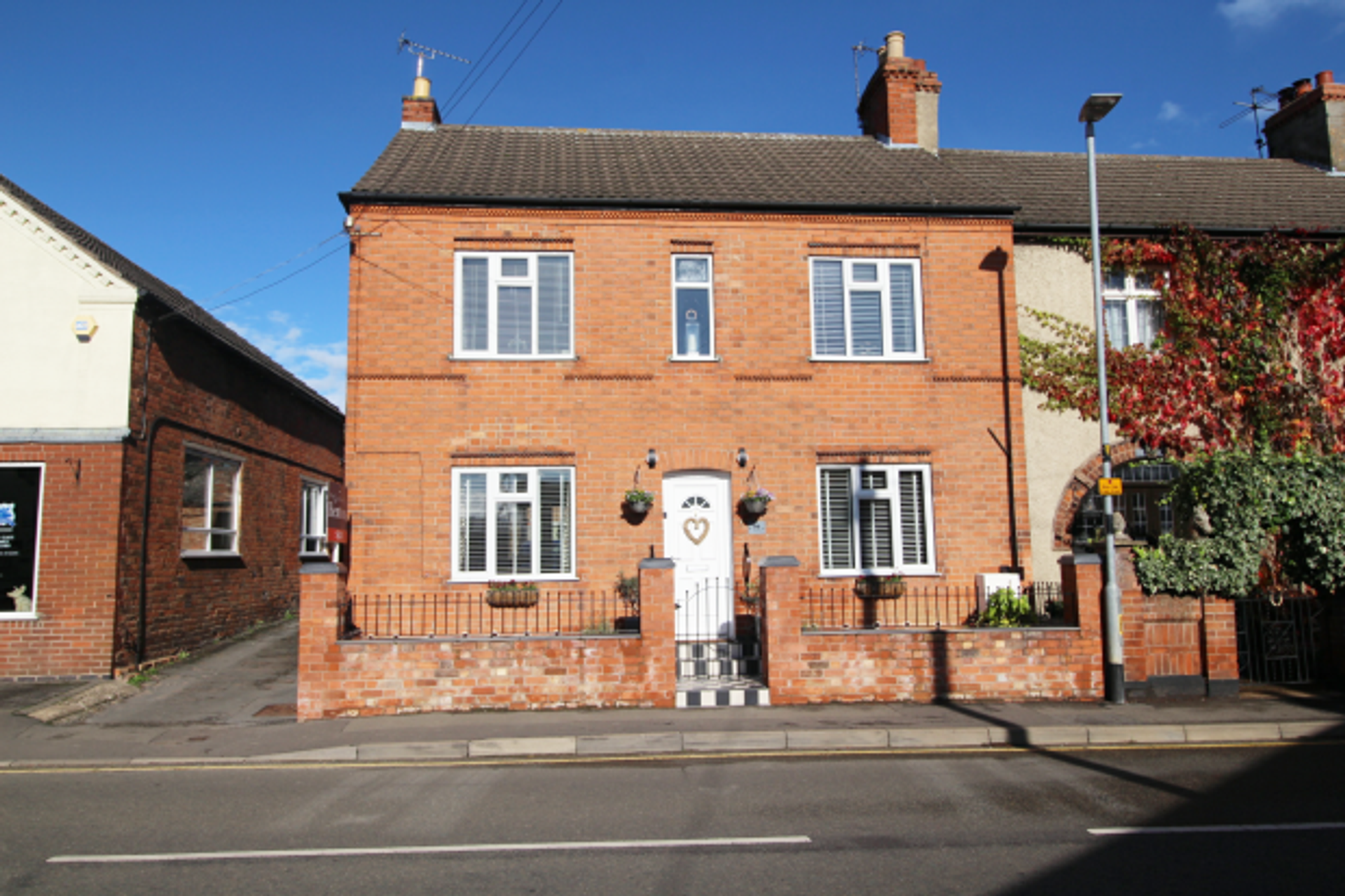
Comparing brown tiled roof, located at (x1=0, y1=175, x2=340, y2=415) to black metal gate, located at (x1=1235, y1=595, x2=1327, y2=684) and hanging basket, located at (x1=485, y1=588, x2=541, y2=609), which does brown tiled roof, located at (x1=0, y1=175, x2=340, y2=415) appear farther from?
black metal gate, located at (x1=1235, y1=595, x2=1327, y2=684)

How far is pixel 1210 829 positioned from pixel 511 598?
8519mm

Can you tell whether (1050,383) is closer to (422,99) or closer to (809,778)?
(809,778)

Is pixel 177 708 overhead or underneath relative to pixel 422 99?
underneath

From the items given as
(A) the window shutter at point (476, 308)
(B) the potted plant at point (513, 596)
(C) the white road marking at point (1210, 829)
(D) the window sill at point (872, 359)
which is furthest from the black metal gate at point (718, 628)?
(C) the white road marking at point (1210, 829)

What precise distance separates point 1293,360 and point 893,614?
7.89 m

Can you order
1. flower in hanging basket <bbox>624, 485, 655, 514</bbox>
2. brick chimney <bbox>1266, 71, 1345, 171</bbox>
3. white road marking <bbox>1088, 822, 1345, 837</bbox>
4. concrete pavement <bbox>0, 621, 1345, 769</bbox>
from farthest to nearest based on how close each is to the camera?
brick chimney <bbox>1266, 71, 1345, 171</bbox> < flower in hanging basket <bbox>624, 485, 655, 514</bbox> < concrete pavement <bbox>0, 621, 1345, 769</bbox> < white road marking <bbox>1088, 822, 1345, 837</bbox>

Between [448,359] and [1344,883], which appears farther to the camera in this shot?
[448,359]

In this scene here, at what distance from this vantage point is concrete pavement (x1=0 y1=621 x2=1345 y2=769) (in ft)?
28.0

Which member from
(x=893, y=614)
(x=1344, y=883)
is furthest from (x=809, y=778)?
(x=893, y=614)

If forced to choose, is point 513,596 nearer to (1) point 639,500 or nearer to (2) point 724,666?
(1) point 639,500

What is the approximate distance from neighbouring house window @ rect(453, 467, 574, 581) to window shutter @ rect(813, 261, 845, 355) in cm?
432

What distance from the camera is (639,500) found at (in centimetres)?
1245

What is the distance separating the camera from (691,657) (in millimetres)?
11969

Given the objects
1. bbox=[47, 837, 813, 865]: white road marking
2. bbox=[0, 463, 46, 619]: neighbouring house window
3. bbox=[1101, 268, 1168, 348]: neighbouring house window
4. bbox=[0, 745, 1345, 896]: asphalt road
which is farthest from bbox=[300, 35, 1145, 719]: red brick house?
bbox=[47, 837, 813, 865]: white road marking
